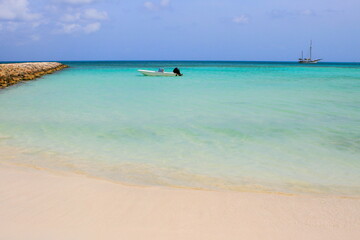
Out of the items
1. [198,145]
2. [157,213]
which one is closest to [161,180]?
[157,213]

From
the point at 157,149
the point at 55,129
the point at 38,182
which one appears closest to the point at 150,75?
the point at 55,129

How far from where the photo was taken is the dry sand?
9.34 feet

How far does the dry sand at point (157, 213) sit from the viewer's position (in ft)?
9.34

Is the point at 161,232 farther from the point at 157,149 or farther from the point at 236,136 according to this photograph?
the point at 236,136

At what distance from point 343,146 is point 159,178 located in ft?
11.4

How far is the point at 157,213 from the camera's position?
10.7ft

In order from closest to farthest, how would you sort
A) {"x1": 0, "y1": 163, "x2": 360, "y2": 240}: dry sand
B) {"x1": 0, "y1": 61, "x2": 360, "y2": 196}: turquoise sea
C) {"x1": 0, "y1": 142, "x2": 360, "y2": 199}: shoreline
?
{"x1": 0, "y1": 163, "x2": 360, "y2": 240}: dry sand, {"x1": 0, "y1": 142, "x2": 360, "y2": 199}: shoreline, {"x1": 0, "y1": 61, "x2": 360, "y2": 196}: turquoise sea

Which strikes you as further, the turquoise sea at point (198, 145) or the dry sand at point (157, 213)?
the turquoise sea at point (198, 145)

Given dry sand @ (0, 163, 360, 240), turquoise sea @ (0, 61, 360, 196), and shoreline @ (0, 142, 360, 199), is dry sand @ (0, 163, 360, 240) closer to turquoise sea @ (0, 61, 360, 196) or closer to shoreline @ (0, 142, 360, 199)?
shoreline @ (0, 142, 360, 199)

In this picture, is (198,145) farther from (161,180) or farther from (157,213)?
(157,213)

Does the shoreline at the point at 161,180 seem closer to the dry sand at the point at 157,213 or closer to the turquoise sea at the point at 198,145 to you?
the turquoise sea at the point at 198,145

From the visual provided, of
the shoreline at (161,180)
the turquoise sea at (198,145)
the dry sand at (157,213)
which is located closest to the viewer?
the dry sand at (157,213)

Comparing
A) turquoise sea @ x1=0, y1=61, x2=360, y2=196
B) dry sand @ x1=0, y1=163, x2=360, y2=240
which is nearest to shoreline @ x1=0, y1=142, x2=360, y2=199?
turquoise sea @ x1=0, y1=61, x2=360, y2=196

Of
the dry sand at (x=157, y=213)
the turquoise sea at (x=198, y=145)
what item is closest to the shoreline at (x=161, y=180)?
the turquoise sea at (x=198, y=145)
